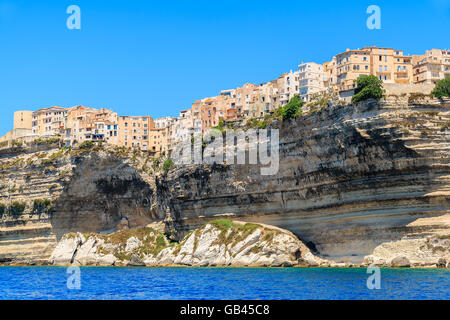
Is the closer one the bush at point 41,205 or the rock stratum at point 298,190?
the rock stratum at point 298,190

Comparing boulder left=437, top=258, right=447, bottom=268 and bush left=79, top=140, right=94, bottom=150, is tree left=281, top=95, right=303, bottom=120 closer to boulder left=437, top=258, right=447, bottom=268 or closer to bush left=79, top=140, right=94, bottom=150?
boulder left=437, top=258, right=447, bottom=268

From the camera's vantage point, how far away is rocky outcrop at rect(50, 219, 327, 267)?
228ft

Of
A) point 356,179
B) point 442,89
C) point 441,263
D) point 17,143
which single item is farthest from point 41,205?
point 441,263

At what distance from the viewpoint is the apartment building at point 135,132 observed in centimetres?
10088

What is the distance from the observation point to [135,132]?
338 ft

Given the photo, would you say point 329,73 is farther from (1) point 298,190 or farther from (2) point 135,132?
(2) point 135,132

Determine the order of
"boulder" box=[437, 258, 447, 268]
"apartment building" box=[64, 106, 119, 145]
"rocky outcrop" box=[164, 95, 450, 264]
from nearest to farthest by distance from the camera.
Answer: "boulder" box=[437, 258, 447, 268] < "rocky outcrop" box=[164, 95, 450, 264] < "apartment building" box=[64, 106, 119, 145]

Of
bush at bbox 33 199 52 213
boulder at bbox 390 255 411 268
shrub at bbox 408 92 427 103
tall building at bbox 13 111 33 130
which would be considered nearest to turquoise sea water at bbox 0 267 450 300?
boulder at bbox 390 255 411 268

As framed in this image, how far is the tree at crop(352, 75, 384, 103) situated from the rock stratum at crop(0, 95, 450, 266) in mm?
705

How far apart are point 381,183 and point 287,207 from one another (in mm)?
13986

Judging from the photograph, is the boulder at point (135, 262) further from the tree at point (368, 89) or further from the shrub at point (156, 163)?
the tree at point (368, 89)

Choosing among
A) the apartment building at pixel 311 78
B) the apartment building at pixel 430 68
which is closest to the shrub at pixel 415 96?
the apartment building at pixel 430 68

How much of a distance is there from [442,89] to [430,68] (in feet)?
37.4

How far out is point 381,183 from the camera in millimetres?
63281
